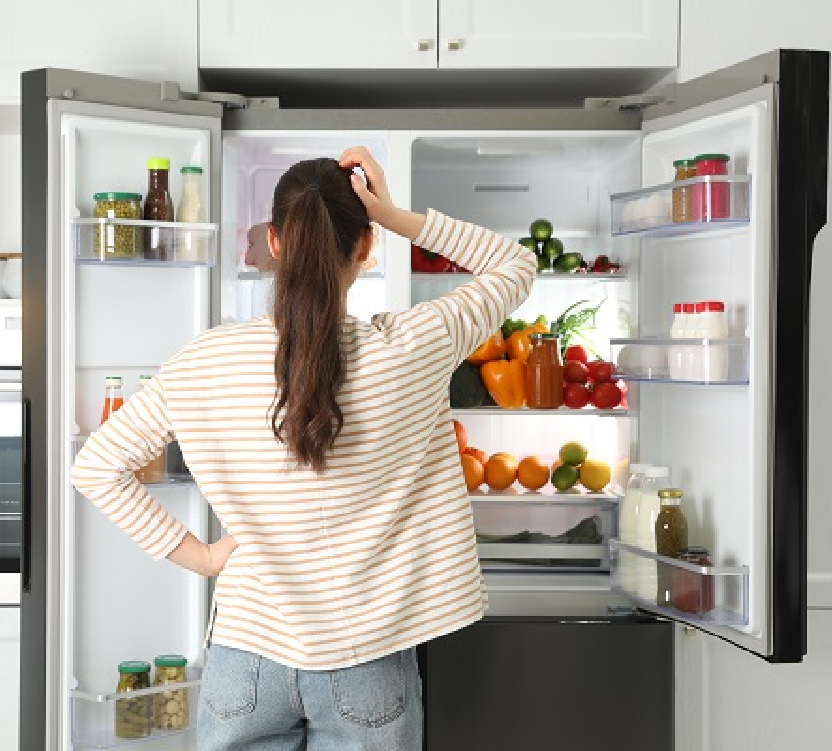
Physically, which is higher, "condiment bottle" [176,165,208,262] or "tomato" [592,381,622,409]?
Result: "condiment bottle" [176,165,208,262]

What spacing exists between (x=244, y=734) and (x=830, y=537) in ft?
5.22

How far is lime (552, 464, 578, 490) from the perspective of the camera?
2729 millimetres

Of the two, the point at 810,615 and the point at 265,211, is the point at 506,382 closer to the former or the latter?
the point at 265,211

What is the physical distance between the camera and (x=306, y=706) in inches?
59.8

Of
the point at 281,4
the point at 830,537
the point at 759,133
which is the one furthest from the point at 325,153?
the point at 830,537

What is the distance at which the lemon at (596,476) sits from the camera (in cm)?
272

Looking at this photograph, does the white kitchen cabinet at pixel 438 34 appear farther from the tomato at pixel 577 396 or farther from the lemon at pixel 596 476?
the lemon at pixel 596 476

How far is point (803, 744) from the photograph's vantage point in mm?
2648

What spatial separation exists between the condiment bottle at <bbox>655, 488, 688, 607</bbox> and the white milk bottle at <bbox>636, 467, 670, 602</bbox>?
2cm

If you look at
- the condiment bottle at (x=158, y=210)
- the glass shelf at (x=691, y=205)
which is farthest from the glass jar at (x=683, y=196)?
Result: the condiment bottle at (x=158, y=210)

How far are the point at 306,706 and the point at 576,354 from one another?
1431 mm

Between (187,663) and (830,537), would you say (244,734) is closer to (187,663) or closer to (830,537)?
(187,663)

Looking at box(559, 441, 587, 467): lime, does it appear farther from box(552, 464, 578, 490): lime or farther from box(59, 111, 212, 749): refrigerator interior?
box(59, 111, 212, 749): refrigerator interior

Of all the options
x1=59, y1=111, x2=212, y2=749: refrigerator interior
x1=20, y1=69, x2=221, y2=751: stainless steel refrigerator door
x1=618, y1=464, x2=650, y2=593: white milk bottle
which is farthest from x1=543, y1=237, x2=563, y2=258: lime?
x1=20, y1=69, x2=221, y2=751: stainless steel refrigerator door
